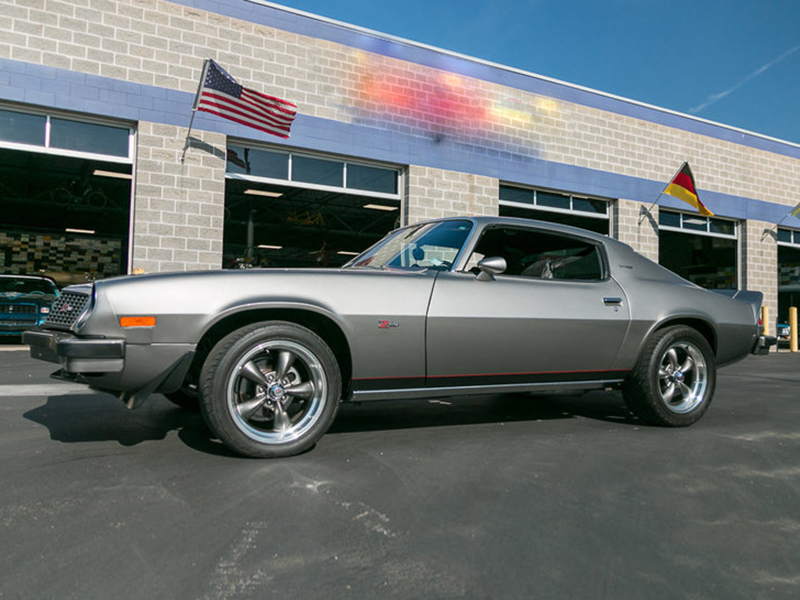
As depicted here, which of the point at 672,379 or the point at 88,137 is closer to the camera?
the point at 672,379

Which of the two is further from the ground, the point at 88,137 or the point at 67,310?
the point at 88,137

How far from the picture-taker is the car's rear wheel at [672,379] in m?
4.24

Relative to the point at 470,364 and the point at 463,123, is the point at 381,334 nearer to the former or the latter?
the point at 470,364

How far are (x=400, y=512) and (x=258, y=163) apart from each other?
9813mm

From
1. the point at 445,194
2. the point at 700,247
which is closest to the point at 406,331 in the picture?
the point at 445,194

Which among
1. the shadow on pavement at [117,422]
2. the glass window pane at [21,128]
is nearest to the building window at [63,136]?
the glass window pane at [21,128]

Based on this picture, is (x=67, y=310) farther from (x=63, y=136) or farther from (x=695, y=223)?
(x=695, y=223)

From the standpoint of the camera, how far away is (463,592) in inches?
70.0

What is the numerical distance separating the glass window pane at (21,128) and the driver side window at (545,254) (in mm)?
8654

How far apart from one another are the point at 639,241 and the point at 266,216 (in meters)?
12.3

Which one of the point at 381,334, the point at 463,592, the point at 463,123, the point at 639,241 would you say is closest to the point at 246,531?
the point at 463,592

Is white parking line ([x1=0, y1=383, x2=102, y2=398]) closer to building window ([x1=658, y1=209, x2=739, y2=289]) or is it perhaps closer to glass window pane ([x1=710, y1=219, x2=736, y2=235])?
building window ([x1=658, y1=209, x2=739, y2=289])

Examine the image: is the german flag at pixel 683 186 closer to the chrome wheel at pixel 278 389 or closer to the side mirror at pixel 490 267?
the side mirror at pixel 490 267

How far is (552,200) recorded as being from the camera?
569 inches
